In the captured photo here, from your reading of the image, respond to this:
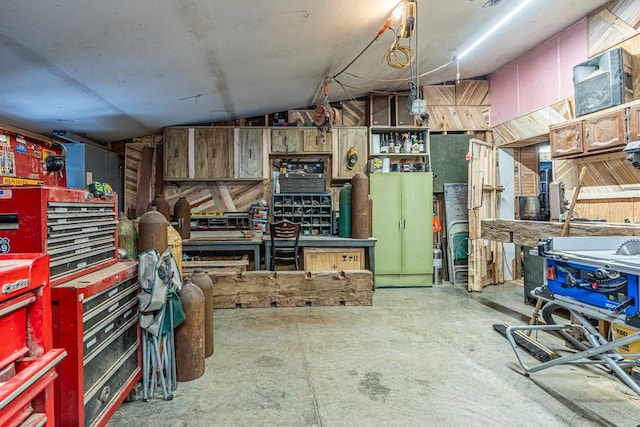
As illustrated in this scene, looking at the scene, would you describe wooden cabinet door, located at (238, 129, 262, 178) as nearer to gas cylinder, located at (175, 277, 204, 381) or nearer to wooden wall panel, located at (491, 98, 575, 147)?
gas cylinder, located at (175, 277, 204, 381)

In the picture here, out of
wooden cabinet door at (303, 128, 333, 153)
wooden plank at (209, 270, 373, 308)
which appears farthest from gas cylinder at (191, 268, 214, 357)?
wooden cabinet door at (303, 128, 333, 153)

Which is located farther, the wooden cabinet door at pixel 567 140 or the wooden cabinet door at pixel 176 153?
the wooden cabinet door at pixel 176 153

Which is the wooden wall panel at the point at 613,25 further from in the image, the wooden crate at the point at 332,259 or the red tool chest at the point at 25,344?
the red tool chest at the point at 25,344

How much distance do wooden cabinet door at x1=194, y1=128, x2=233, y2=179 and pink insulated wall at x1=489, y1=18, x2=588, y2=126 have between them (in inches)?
172

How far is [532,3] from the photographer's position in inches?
146

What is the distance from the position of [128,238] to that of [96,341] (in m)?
A: 0.93

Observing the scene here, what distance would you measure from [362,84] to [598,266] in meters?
4.28

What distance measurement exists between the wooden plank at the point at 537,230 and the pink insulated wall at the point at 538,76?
81.2 inches

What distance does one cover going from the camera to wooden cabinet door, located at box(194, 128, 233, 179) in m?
5.55

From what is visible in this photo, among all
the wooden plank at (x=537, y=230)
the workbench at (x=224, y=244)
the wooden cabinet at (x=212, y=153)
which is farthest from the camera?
the wooden cabinet at (x=212, y=153)

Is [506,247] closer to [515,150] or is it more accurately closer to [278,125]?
[515,150]

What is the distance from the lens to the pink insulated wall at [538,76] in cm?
428

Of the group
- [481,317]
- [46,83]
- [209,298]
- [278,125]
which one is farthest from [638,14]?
[46,83]

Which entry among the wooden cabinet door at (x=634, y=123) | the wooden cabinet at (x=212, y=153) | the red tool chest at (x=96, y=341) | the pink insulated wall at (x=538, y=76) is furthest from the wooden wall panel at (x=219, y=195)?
the wooden cabinet door at (x=634, y=123)
